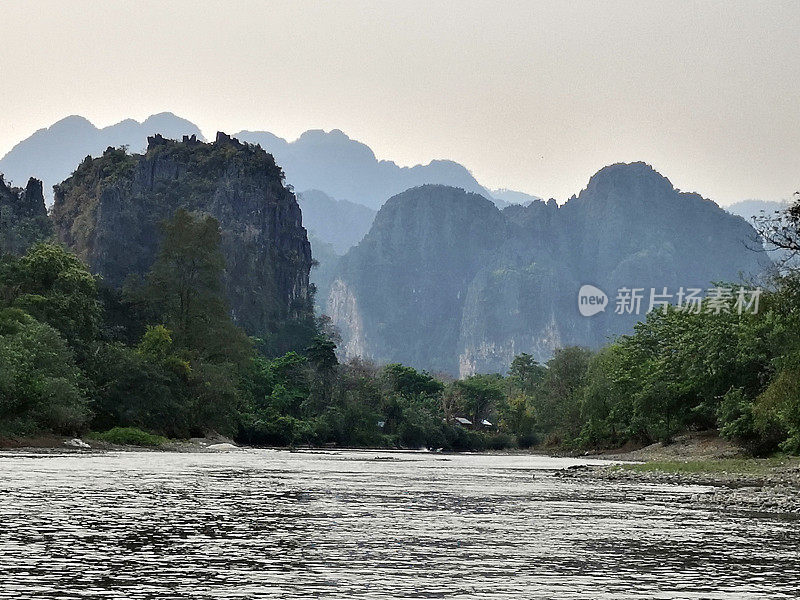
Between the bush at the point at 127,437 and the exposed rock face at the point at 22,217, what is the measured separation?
238 ft

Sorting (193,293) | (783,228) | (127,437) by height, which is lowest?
(127,437)

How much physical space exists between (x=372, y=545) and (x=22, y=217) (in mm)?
159796

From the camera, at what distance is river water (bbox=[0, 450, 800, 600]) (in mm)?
13242

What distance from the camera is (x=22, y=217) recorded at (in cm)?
16400

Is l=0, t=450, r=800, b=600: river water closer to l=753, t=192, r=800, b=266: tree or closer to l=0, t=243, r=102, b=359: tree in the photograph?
l=753, t=192, r=800, b=266: tree

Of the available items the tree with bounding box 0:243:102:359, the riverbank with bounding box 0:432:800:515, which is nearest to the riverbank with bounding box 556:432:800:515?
the riverbank with bounding box 0:432:800:515

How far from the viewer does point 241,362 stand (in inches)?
4274

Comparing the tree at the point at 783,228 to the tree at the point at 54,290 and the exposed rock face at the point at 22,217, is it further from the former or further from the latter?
the exposed rock face at the point at 22,217

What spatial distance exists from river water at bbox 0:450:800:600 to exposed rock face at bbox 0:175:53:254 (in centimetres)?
12405

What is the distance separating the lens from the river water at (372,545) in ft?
43.4

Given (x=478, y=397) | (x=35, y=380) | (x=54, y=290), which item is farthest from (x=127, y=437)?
(x=478, y=397)

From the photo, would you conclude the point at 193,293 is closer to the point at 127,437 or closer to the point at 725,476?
the point at 127,437

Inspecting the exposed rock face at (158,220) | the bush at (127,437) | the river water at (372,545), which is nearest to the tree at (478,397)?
the exposed rock face at (158,220)

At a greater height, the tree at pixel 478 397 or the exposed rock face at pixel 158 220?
the exposed rock face at pixel 158 220
